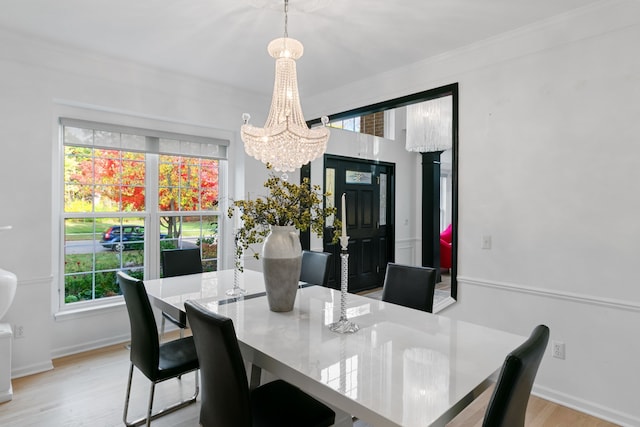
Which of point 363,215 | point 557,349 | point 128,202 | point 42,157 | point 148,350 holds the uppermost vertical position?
point 42,157

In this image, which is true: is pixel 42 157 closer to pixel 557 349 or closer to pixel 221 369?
pixel 221 369

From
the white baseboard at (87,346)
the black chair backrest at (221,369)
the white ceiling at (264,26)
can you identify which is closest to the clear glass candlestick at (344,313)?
the black chair backrest at (221,369)

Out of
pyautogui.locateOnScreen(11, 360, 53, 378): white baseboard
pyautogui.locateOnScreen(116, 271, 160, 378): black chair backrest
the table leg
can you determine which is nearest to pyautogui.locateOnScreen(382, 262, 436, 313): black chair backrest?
the table leg

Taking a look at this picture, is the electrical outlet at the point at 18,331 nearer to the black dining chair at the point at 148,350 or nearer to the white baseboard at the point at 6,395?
the white baseboard at the point at 6,395

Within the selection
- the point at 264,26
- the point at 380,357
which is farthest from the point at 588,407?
the point at 264,26

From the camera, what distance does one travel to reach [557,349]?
2469 mm

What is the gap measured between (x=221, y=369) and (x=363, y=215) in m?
4.31

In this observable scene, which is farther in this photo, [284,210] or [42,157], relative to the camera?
[42,157]

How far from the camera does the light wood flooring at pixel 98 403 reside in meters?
2.20

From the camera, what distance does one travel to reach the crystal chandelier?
7.31 feet

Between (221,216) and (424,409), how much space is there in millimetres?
A: 3578

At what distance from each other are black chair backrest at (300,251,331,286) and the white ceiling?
1.69 metres

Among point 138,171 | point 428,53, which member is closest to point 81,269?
point 138,171

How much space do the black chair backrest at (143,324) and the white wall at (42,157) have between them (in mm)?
1504
